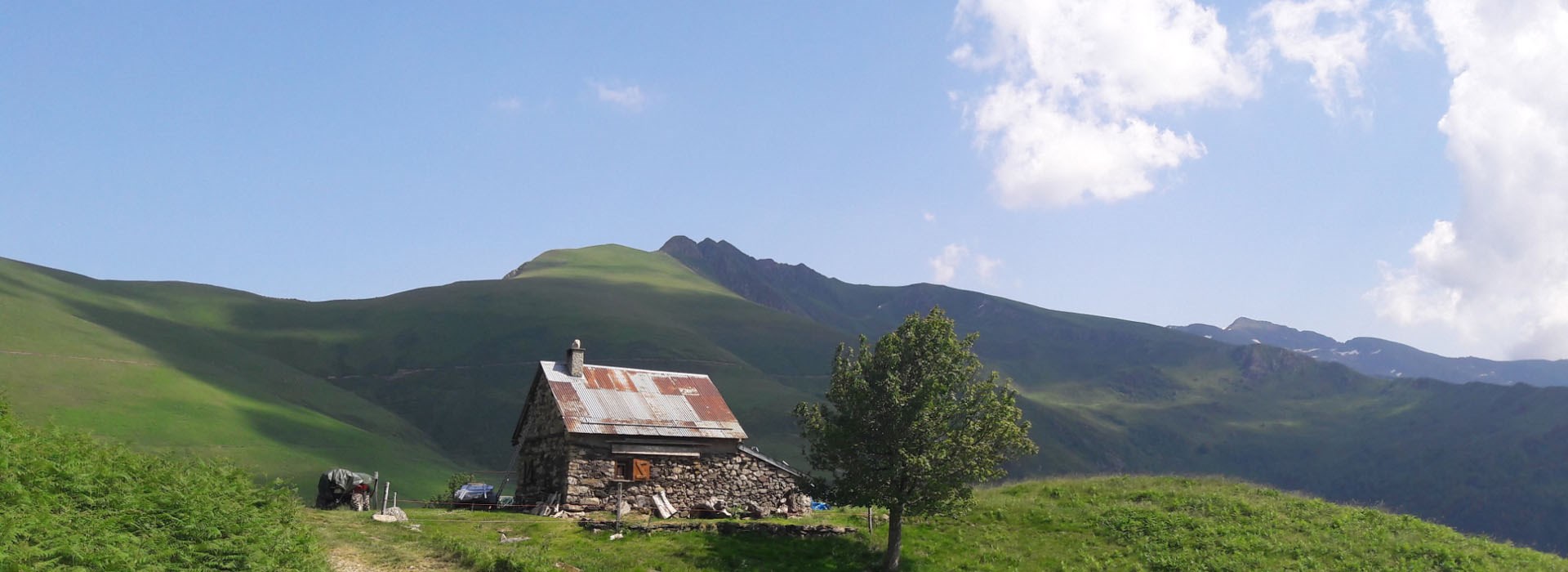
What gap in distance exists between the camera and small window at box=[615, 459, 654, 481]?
38.7 m

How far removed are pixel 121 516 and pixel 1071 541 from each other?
90.7 ft

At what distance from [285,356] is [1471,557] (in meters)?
170

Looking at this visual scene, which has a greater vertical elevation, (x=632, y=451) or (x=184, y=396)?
→ (x=632, y=451)

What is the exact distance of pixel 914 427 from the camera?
31797 millimetres

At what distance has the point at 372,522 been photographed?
30.8 m

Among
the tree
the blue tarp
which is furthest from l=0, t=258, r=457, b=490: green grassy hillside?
the tree

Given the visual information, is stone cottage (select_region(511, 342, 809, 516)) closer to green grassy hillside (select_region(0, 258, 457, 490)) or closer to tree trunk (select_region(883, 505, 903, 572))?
tree trunk (select_region(883, 505, 903, 572))

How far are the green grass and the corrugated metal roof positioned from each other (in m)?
18.2

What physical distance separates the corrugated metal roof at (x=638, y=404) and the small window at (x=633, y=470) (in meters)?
1.17

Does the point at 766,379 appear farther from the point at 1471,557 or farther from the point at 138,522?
the point at 138,522

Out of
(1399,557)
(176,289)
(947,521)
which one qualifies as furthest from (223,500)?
(176,289)

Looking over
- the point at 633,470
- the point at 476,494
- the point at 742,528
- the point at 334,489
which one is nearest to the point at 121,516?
the point at 742,528

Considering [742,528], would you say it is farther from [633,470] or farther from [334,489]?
[334,489]

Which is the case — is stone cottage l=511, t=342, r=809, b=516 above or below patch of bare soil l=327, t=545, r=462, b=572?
Result: above
